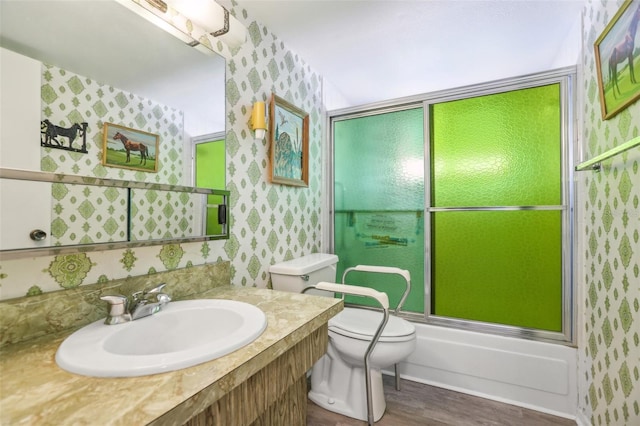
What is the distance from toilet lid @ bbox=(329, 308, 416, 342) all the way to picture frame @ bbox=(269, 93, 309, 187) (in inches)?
36.0

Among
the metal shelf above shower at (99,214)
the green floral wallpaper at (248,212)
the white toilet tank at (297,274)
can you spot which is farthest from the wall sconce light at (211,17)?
the white toilet tank at (297,274)

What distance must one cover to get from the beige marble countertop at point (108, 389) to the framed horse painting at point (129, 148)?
0.54m

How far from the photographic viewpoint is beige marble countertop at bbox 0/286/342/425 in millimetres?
474

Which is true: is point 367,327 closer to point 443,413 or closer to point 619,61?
point 443,413

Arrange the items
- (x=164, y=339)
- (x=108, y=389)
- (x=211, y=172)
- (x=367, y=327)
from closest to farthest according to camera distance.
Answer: (x=108, y=389)
(x=164, y=339)
(x=211, y=172)
(x=367, y=327)

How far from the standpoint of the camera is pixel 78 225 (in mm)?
888

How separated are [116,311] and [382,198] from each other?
178 centimetres

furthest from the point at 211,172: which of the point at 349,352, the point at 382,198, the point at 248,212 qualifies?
the point at 382,198

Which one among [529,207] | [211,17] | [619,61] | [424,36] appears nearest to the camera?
Result: [619,61]

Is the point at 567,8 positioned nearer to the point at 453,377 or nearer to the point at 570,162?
the point at 570,162

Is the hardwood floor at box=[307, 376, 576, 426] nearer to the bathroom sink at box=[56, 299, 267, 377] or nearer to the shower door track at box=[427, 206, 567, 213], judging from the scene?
the bathroom sink at box=[56, 299, 267, 377]

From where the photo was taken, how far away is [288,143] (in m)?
1.94

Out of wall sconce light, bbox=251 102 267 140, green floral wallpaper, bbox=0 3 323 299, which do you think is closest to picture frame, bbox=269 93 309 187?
green floral wallpaper, bbox=0 3 323 299

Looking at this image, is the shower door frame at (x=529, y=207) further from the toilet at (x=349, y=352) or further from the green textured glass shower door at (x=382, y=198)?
the toilet at (x=349, y=352)
